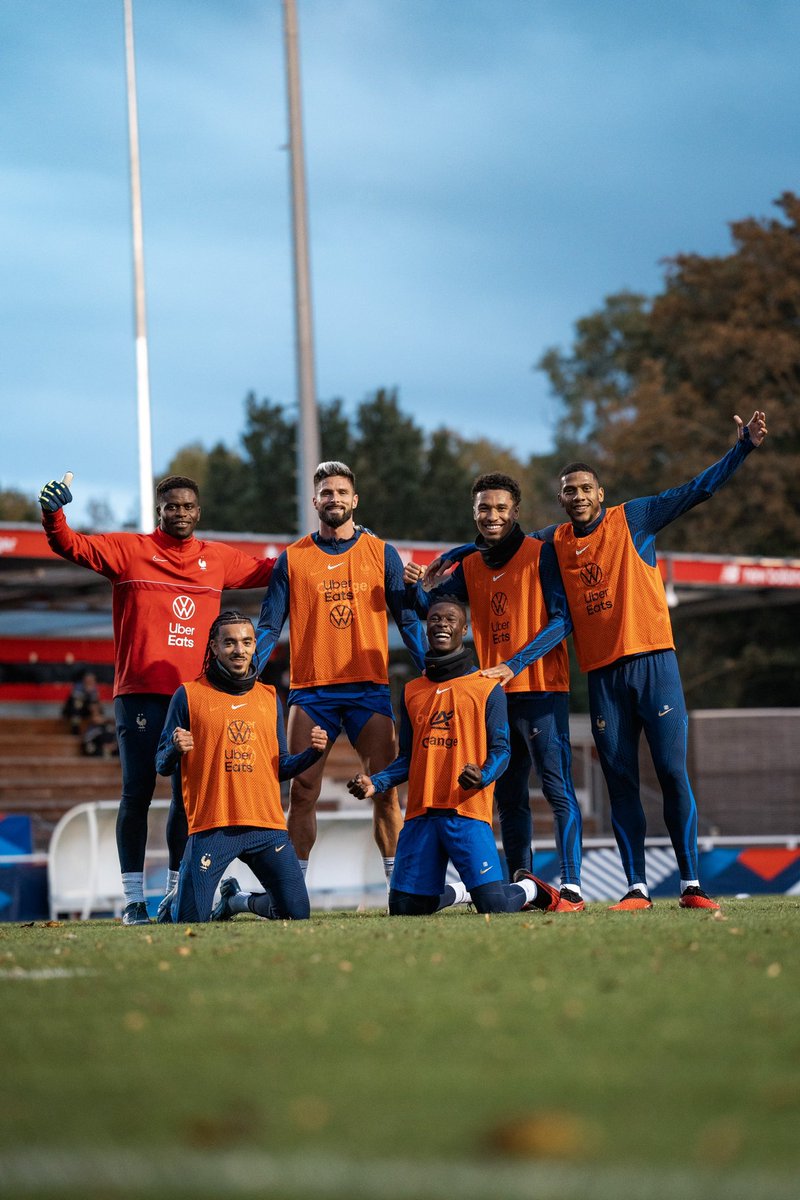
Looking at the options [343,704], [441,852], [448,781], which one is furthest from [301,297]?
[441,852]

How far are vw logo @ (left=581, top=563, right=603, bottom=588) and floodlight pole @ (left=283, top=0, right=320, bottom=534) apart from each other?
9.74 m

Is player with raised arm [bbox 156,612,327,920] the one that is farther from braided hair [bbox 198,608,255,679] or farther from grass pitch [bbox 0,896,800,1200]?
grass pitch [bbox 0,896,800,1200]

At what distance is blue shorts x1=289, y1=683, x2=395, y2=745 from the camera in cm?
851

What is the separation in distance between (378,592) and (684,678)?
2713cm

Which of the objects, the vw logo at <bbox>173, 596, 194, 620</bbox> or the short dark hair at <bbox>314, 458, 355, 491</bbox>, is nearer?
the short dark hair at <bbox>314, 458, 355, 491</bbox>

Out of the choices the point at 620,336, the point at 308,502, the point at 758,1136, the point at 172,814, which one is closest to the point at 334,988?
the point at 758,1136

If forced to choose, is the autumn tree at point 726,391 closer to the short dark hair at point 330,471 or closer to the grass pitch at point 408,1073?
the short dark hair at point 330,471

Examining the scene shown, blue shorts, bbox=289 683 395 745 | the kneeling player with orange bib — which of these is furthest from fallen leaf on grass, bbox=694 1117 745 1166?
blue shorts, bbox=289 683 395 745

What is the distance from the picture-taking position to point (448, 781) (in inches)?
310

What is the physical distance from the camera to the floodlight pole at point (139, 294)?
22.7m

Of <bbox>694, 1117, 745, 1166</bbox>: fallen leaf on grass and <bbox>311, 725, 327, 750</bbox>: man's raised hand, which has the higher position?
<bbox>311, 725, 327, 750</bbox>: man's raised hand

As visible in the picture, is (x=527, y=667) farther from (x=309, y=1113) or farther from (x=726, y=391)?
(x=726, y=391)

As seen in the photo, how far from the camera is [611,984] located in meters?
4.52

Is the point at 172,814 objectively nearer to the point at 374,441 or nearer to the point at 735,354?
the point at 735,354
